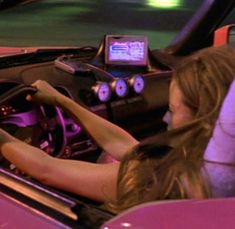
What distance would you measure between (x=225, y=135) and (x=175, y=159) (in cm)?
18

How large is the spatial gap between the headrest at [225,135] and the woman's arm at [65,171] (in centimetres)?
43

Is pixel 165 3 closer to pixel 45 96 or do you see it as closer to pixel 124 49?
pixel 124 49

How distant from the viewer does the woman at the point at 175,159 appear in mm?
1542

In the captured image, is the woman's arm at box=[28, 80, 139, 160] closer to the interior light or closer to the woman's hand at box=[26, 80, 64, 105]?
the woman's hand at box=[26, 80, 64, 105]

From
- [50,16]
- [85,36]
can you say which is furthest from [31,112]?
[50,16]

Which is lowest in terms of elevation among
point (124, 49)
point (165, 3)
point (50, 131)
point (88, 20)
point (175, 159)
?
point (165, 3)

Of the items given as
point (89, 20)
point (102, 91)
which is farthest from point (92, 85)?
point (89, 20)

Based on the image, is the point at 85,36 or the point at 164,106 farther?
the point at 85,36

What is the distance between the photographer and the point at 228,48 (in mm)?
1706

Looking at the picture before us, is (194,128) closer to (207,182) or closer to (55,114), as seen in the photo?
(207,182)

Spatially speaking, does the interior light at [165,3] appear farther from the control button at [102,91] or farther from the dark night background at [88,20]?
the control button at [102,91]

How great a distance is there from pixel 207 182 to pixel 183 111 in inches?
9.0

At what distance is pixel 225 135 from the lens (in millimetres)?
1440

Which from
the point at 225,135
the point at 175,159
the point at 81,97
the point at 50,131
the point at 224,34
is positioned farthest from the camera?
the point at 224,34
